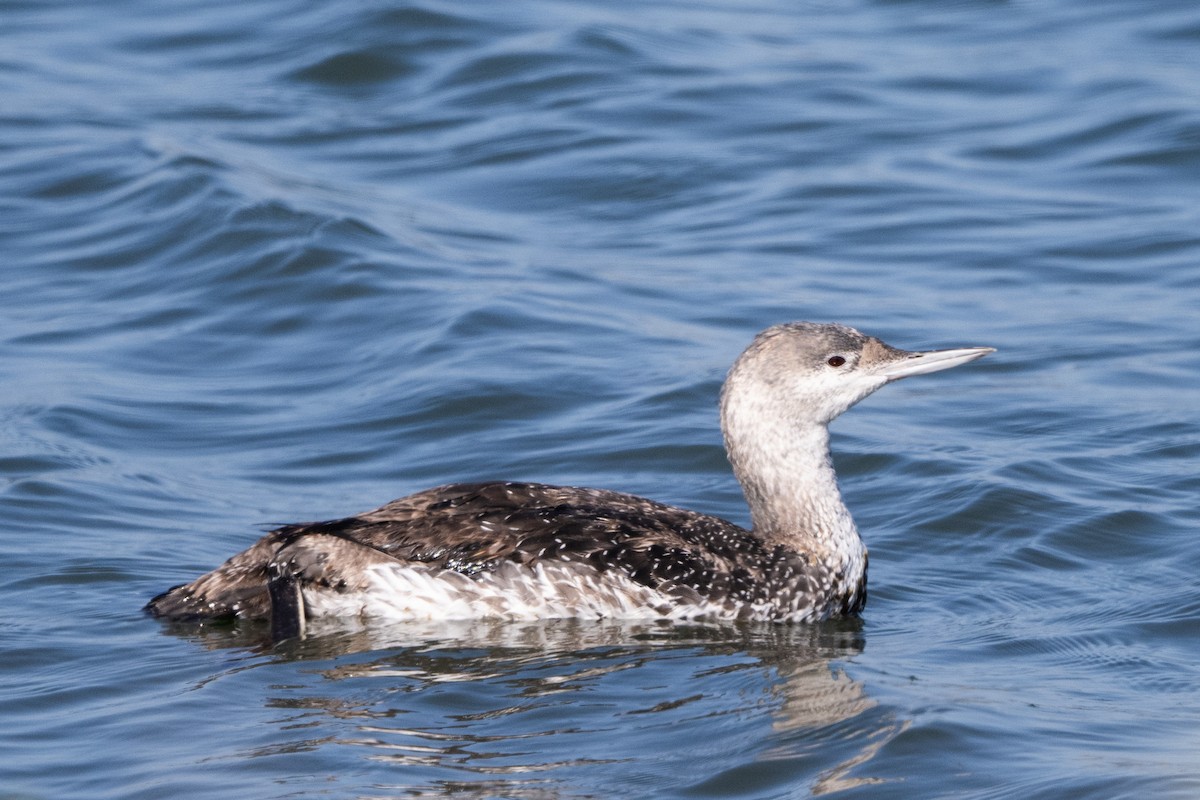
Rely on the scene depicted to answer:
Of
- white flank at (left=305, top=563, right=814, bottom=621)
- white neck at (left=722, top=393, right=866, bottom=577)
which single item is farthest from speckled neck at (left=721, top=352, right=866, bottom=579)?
white flank at (left=305, top=563, right=814, bottom=621)

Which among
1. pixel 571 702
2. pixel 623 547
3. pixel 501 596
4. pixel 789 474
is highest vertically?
pixel 789 474

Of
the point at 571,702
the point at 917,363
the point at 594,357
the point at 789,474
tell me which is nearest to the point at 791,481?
the point at 789,474

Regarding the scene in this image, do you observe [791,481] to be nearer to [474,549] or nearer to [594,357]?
[474,549]

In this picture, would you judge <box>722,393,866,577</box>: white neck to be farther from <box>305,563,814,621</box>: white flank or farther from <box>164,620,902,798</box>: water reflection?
<box>305,563,814,621</box>: white flank

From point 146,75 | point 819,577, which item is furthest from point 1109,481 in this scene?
point 146,75

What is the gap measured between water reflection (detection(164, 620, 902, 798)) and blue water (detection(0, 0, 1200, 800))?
23mm

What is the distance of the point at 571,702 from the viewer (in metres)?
6.91

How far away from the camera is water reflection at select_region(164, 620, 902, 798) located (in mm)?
6340

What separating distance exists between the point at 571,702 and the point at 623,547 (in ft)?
3.43

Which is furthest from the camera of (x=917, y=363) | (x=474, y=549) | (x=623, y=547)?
(x=917, y=363)

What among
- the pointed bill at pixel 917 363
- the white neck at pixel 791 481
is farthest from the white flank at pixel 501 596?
the pointed bill at pixel 917 363

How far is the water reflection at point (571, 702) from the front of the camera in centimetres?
634

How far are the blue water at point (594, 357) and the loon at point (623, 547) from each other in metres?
0.13

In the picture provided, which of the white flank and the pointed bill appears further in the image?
the pointed bill
